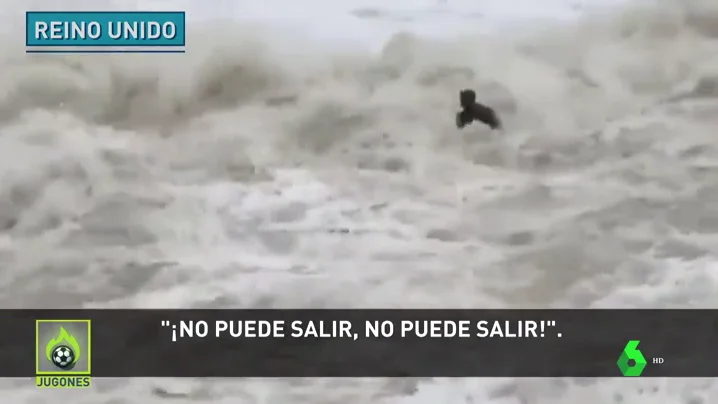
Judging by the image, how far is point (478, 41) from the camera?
0.76 metres

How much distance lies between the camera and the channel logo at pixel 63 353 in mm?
747

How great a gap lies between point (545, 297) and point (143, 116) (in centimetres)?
56

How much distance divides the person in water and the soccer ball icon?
57cm

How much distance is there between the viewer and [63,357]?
75 centimetres

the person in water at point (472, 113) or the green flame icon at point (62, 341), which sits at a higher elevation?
the person in water at point (472, 113)

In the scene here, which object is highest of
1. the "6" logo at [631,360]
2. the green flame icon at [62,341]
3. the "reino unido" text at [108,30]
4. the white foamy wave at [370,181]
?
the "reino unido" text at [108,30]

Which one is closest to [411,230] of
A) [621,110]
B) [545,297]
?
[545,297]

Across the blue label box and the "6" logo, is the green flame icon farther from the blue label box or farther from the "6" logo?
the "6" logo

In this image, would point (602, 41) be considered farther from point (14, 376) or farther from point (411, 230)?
point (14, 376)

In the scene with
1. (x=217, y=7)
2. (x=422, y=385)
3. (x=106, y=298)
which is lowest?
(x=422, y=385)
